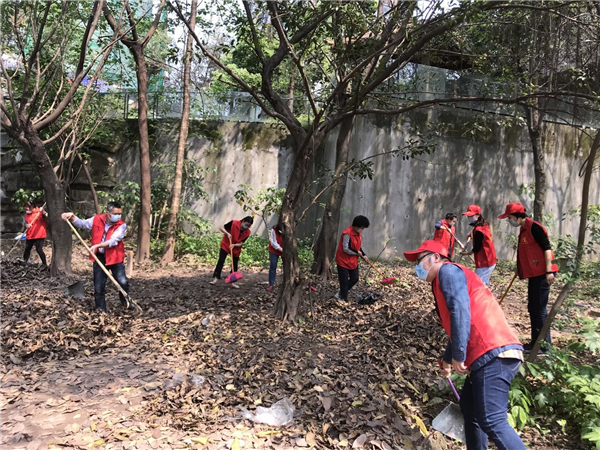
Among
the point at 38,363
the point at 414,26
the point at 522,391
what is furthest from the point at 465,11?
the point at 38,363

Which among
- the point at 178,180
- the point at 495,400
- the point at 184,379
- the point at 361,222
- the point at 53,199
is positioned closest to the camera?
the point at 495,400

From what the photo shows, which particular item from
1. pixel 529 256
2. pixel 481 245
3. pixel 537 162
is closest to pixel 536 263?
pixel 529 256

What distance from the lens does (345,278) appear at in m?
6.82

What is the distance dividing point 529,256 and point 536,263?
113 millimetres

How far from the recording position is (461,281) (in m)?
2.56

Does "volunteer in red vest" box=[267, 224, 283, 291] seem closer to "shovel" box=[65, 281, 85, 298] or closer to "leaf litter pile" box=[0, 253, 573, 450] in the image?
"leaf litter pile" box=[0, 253, 573, 450]

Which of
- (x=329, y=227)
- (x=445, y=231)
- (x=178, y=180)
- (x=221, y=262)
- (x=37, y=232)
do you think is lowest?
(x=221, y=262)

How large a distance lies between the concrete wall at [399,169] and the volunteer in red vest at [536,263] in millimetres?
6618

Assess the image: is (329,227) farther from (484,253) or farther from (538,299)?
(538,299)

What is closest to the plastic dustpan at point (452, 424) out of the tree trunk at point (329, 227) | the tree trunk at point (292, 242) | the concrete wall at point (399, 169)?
the tree trunk at point (292, 242)

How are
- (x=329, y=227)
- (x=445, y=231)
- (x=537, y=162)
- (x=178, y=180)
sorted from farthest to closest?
(x=178, y=180) < (x=537, y=162) < (x=329, y=227) < (x=445, y=231)

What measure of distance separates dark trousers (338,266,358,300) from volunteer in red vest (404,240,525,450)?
4.11 metres

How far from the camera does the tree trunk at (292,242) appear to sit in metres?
5.67

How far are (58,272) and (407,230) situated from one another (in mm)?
8503
